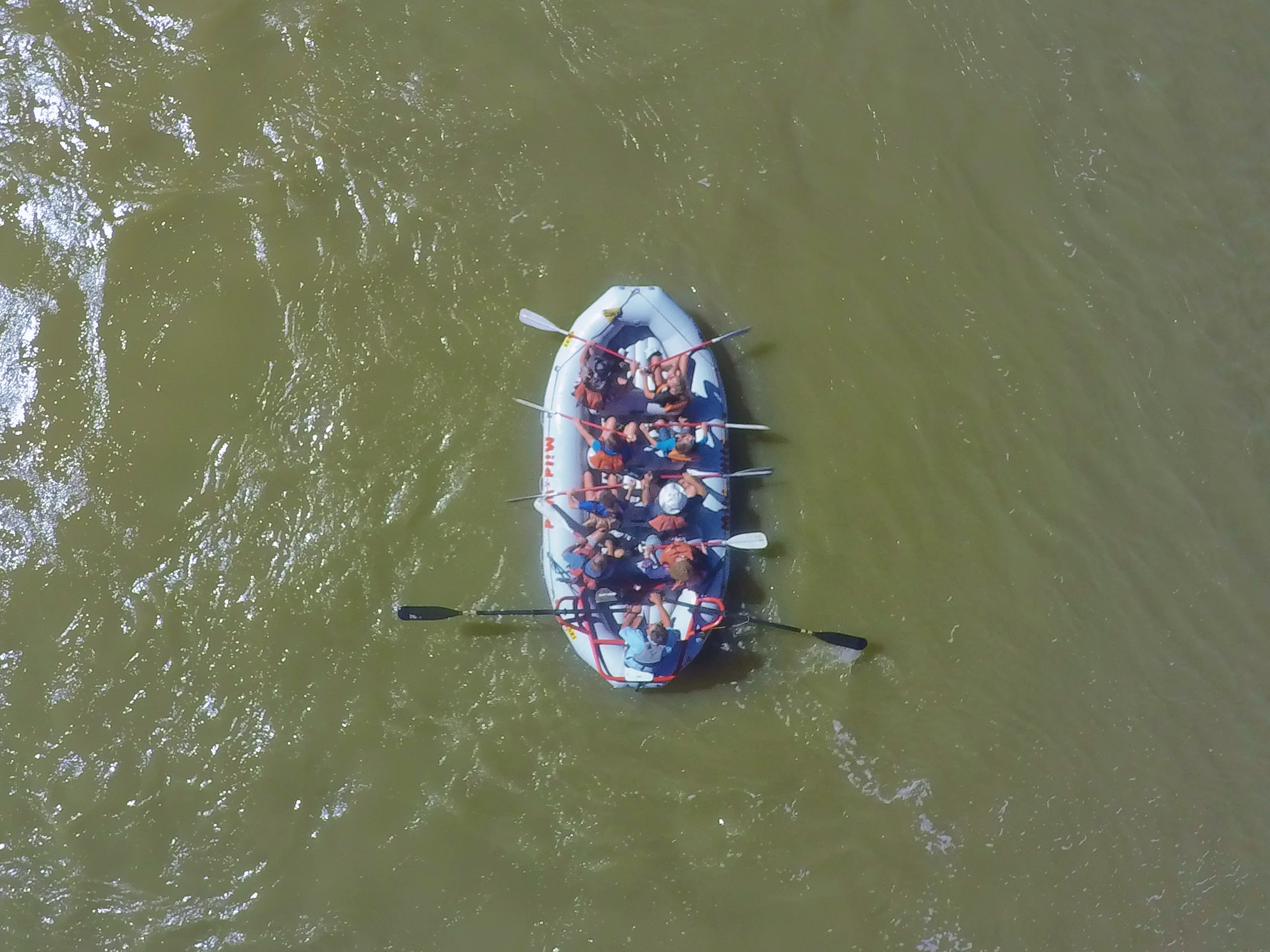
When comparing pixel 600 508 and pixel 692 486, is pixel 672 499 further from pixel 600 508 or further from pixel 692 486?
pixel 600 508

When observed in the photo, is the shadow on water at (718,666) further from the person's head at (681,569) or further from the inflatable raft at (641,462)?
the person's head at (681,569)

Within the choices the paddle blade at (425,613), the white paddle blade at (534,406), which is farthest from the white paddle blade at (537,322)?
the paddle blade at (425,613)

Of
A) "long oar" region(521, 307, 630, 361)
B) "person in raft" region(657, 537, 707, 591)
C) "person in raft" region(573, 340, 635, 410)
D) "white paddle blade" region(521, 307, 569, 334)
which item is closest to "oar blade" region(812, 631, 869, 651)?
"person in raft" region(657, 537, 707, 591)

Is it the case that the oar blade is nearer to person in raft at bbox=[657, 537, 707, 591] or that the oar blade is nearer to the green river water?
the green river water

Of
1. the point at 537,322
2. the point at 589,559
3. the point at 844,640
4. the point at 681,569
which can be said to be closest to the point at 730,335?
the point at 537,322

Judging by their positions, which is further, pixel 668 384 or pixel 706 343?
pixel 706 343
